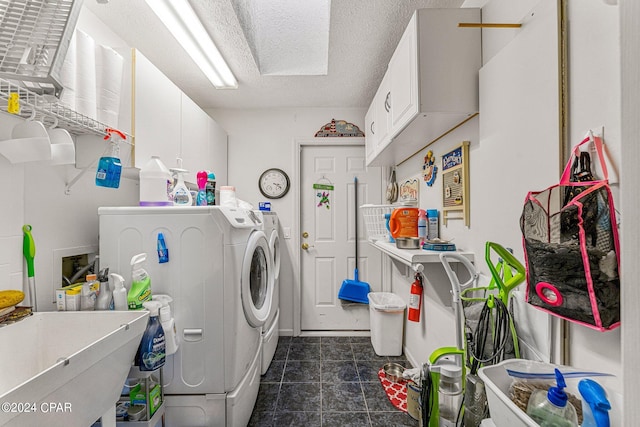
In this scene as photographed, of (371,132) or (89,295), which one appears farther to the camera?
(371,132)

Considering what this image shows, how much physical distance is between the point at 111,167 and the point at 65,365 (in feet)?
2.98

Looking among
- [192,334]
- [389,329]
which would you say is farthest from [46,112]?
[389,329]

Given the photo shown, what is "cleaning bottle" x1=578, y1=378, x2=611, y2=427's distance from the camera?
56 centimetres

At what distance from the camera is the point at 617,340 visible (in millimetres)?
676

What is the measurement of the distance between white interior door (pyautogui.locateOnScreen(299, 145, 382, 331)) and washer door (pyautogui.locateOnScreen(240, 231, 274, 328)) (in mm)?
1004

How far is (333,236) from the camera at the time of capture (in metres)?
3.03

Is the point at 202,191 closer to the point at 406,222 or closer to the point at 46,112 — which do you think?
the point at 46,112

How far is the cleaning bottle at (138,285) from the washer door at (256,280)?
1.45 ft

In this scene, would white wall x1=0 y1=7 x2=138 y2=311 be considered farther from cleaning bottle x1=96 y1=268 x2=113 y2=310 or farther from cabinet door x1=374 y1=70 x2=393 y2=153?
cabinet door x1=374 y1=70 x2=393 y2=153

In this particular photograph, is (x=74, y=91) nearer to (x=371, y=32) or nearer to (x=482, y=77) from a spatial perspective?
(x=371, y=32)

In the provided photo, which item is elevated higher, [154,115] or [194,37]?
[194,37]

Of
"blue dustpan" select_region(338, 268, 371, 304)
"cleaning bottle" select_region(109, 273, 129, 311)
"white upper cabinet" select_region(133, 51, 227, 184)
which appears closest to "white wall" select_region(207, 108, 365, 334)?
"white upper cabinet" select_region(133, 51, 227, 184)

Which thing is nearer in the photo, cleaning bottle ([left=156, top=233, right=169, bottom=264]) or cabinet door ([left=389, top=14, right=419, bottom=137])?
cabinet door ([left=389, top=14, right=419, bottom=137])

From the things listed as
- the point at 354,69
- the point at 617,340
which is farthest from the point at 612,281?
the point at 354,69
